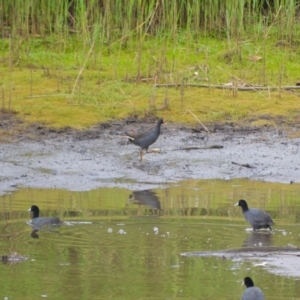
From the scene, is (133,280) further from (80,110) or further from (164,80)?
(164,80)

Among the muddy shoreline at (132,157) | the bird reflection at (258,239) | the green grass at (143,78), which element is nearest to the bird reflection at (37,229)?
the bird reflection at (258,239)

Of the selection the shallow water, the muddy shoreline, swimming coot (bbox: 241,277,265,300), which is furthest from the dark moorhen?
swimming coot (bbox: 241,277,265,300)

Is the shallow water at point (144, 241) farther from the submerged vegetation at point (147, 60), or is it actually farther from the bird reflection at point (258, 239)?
the submerged vegetation at point (147, 60)

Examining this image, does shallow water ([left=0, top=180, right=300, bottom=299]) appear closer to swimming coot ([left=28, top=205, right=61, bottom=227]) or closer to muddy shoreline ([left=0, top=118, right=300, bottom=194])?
swimming coot ([left=28, top=205, right=61, bottom=227])

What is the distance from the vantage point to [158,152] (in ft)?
42.7

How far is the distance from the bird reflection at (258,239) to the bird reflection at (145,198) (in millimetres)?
1307

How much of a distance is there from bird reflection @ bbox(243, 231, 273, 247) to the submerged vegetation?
4977 millimetres

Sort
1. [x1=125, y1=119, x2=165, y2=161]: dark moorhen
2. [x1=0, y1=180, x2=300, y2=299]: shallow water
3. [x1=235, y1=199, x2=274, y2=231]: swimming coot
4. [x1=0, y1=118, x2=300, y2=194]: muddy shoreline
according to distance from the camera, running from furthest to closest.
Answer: [x1=125, y1=119, x2=165, y2=161]: dark moorhen → [x1=0, y1=118, x2=300, y2=194]: muddy shoreline → [x1=235, y1=199, x2=274, y2=231]: swimming coot → [x1=0, y1=180, x2=300, y2=299]: shallow water

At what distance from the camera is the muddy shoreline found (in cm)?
1162

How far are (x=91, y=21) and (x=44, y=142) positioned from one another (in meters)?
3.49

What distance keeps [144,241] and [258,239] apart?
104 centimetres

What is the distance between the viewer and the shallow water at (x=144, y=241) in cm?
704

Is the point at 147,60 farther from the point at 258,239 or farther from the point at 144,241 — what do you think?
the point at 144,241

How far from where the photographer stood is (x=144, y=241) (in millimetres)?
8594
